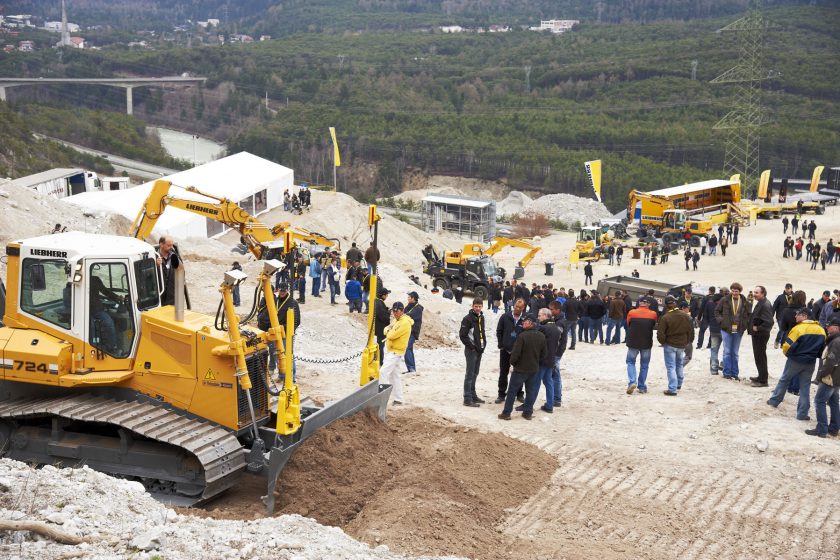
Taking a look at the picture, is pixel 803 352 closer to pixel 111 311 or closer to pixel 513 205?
pixel 111 311

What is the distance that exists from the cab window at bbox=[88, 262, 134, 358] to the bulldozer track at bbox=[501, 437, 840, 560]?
4.84m

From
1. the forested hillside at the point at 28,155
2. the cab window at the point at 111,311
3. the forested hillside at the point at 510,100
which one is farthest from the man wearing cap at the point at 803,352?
the forested hillside at the point at 510,100

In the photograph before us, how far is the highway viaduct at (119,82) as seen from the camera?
101 meters

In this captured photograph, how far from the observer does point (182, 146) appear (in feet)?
332

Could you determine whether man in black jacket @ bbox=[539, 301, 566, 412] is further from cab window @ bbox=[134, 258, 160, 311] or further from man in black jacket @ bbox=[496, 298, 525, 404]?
cab window @ bbox=[134, 258, 160, 311]

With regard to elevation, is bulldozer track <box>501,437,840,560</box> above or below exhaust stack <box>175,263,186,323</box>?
below

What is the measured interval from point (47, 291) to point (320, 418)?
3.48m

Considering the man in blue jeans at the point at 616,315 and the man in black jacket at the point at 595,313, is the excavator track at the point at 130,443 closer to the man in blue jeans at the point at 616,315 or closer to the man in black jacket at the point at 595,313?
the man in black jacket at the point at 595,313

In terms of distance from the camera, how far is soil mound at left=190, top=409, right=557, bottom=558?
31.4 ft

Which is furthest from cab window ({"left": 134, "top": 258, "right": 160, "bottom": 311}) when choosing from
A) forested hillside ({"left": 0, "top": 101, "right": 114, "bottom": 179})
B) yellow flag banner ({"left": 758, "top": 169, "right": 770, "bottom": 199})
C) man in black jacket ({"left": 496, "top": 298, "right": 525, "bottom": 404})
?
yellow flag banner ({"left": 758, "top": 169, "right": 770, "bottom": 199})


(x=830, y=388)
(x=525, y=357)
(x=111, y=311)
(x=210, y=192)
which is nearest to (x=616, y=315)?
(x=525, y=357)

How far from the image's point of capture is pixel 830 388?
13.2 meters

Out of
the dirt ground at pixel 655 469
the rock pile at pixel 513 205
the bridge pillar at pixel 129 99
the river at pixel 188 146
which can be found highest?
the dirt ground at pixel 655 469

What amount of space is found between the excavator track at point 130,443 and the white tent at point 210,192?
21.0 metres
